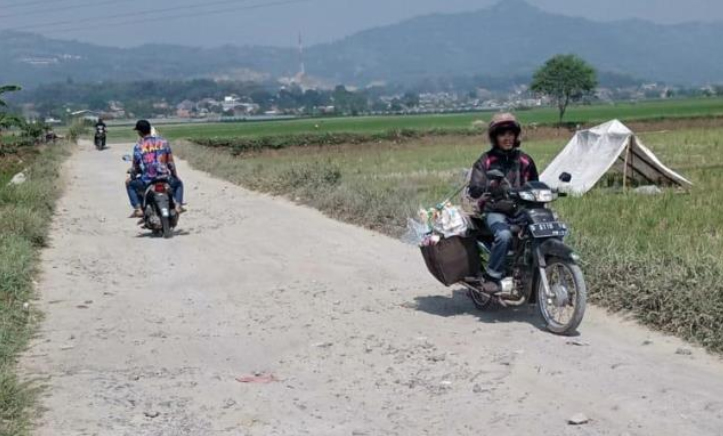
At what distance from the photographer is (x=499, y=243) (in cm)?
740

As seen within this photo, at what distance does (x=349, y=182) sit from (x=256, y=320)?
9.49m

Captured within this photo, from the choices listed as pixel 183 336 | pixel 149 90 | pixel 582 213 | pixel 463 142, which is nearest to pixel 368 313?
pixel 183 336

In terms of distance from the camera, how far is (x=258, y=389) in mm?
5969

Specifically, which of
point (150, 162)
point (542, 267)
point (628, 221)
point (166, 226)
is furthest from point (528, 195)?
point (150, 162)

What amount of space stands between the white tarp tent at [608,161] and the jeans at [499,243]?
1100cm

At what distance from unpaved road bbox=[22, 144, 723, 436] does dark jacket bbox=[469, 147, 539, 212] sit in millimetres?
1040

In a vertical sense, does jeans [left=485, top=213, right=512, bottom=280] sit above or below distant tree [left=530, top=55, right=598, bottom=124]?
below

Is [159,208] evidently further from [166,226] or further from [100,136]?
[100,136]

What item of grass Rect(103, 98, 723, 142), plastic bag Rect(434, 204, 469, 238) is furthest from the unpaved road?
grass Rect(103, 98, 723, 142)

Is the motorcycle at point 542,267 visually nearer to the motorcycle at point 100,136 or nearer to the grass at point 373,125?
the motorcycle at point 100,136

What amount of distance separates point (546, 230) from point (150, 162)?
798 centimetres

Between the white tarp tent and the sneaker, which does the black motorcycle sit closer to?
the sneaker

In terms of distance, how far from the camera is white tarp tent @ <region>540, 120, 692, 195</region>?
1867cm

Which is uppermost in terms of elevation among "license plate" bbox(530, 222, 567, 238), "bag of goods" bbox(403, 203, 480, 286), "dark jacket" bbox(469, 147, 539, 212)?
"dark jacket" bbox(469, 147, 539, 212)
